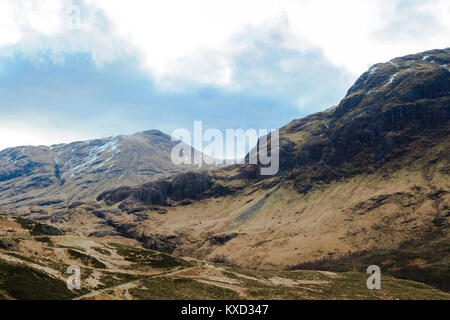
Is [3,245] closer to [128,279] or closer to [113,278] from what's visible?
[113,278]

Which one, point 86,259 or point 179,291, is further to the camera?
point 86,259

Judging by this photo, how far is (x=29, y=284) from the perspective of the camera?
40.7 metres

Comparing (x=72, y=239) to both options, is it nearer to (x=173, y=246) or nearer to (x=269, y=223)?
(x=173, y=246)

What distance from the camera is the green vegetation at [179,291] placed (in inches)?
1941

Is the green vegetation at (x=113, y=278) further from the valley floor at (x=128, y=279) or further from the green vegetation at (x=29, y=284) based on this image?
the green vegetation at (x=29, y=284)

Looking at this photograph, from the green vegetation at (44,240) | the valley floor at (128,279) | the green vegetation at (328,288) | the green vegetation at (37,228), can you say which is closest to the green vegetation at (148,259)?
the valley floor at (128,279)

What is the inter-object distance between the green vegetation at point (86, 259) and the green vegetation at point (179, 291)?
53.5ft

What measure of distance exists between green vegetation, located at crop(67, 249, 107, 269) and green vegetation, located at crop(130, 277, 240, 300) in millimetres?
16307

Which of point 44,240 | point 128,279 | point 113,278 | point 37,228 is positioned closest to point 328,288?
point 128,279

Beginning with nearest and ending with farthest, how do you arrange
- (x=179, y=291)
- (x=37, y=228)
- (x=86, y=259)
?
1. (x=179, y=291)
2. (x=86, y=259)
3. (x=37, y=228)

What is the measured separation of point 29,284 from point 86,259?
28.3m

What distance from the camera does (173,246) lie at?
19762cm
